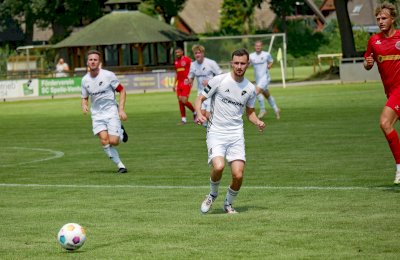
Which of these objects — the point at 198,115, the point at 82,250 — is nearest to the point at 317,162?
the point at 198,115

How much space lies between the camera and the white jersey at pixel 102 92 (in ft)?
61.6

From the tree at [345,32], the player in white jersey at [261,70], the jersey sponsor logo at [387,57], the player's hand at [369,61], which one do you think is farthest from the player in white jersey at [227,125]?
the tree at [345,32]

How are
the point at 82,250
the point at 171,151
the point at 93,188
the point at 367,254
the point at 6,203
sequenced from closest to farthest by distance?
the point at 367,254 → the point at 82,250 → the point at 6,203 → the point at 93,188 → the point at 171,151

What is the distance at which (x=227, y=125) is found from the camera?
1316cm

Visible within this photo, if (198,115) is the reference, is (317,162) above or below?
below

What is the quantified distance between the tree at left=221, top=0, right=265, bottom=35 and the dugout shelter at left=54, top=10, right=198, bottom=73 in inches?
1646

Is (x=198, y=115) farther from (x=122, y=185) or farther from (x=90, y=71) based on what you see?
(x=90, y=71)

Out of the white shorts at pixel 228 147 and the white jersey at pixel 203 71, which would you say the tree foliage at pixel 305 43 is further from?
the white shorts at pixel 228 147

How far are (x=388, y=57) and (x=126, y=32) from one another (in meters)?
62.9

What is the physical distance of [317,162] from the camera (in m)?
19.4

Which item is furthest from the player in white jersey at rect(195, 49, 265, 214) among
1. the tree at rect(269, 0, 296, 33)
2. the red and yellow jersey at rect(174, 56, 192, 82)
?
the tree at rect(269, 0, 296, 33)

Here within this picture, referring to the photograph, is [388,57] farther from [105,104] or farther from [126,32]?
[126,32]

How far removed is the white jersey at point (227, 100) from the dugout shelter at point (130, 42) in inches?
2438

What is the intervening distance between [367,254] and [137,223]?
339 cm
